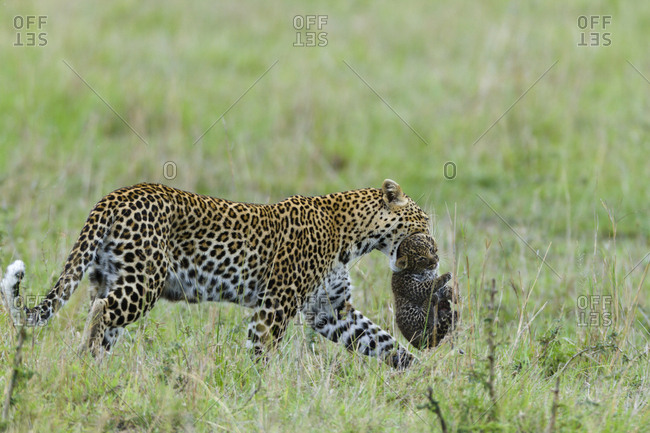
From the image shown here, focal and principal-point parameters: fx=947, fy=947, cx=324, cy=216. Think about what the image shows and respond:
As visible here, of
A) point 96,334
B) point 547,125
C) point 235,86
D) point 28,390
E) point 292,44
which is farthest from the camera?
point 292,44

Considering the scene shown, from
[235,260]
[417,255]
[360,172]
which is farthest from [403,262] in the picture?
[360,172]

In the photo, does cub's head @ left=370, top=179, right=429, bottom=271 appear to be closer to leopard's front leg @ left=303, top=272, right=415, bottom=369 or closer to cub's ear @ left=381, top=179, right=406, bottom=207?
cub's ear @ left=381, top=179, right=406, bottom=207

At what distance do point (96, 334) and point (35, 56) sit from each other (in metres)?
9.83

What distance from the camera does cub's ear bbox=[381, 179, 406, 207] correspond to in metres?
7.37

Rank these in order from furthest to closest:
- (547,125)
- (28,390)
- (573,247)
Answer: (547,125) < (573,247) < (28,390)

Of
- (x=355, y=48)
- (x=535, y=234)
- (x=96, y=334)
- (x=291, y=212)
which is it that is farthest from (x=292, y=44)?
(x=96, y=334)

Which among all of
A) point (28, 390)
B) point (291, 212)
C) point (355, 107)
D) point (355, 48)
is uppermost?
point (355, 48)

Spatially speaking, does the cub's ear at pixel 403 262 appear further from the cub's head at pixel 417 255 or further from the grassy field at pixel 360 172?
the grassy field at pixel 360 172

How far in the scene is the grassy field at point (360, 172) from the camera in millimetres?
5492

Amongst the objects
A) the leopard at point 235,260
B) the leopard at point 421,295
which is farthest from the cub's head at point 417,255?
the leopard at point 235,260

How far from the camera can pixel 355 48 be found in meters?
16.3

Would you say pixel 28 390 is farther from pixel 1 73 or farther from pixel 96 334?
pixel 1 73

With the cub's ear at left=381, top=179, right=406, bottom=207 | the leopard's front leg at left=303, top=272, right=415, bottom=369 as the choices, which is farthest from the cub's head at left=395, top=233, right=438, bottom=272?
the leopard's front leg at left=303, top=272, right=415, bottom=369

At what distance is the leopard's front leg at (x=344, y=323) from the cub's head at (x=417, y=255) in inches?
19.0
